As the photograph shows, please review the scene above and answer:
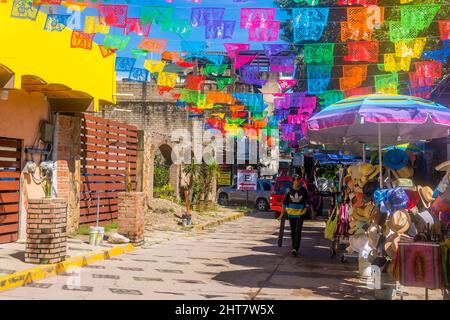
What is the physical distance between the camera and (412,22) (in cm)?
1021

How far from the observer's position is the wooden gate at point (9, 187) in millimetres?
10469

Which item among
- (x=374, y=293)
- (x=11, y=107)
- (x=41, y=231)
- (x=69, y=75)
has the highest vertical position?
(x=69, y=75)

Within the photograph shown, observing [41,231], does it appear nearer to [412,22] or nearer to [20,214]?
[20,214]

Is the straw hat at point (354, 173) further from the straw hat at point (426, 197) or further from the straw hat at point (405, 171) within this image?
the straw hat at point (426, 197)

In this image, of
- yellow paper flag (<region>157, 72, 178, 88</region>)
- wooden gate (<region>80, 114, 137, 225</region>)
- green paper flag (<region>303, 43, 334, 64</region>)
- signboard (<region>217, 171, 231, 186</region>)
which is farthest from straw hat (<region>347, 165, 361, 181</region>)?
signboard (<region>217, 171, 231, 186</region>)

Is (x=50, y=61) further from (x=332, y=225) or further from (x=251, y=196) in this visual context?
(x=251, y=196)

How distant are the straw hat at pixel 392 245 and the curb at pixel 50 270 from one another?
5377 millimetres

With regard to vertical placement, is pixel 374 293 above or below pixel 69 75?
below

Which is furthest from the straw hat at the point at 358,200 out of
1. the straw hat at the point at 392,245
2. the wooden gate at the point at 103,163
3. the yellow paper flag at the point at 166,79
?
the yellow paper flag at the point at 166,79

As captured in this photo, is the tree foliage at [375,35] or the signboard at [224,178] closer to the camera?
A: the tree foliage at [375,35]

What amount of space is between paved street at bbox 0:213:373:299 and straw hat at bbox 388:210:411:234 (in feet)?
4.43

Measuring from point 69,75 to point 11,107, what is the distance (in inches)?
57.3

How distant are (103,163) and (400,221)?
10.7m
